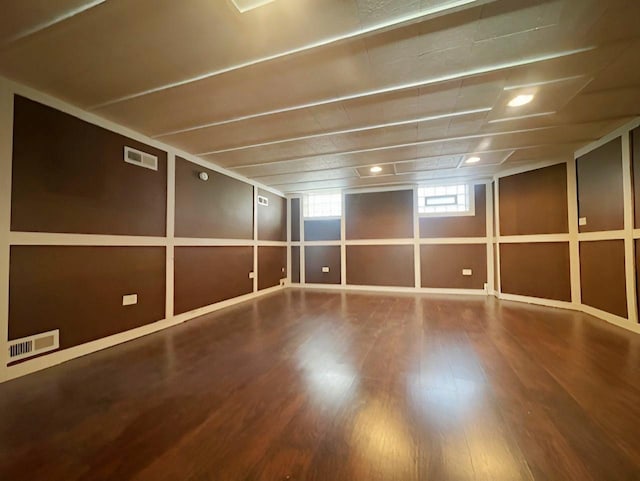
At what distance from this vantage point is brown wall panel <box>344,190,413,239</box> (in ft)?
19.8

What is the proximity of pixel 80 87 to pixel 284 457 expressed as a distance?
3.17 m

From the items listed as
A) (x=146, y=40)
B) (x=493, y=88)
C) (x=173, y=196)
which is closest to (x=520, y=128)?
(x=493, y=88)

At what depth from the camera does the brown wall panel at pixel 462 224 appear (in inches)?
218

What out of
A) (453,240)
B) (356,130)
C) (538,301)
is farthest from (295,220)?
(538,301)

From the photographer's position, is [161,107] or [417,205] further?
[417,205]

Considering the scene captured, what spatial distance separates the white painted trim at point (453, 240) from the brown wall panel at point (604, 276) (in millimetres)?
1651

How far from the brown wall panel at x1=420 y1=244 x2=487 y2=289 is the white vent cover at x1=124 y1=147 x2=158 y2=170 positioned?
17.3 feet

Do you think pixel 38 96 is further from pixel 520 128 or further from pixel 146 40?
pixel 520 128

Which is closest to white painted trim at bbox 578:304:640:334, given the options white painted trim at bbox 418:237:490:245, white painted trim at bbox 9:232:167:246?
white painted trim at bbox 418:237:490:245

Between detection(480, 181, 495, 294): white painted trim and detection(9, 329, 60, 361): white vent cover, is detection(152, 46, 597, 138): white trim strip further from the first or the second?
detection(480, 181, 495, 294): white painted trim

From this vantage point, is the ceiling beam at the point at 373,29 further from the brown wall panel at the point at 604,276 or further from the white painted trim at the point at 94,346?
the brown wall panel at the point at 604,276

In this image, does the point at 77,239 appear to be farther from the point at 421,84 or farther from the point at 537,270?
the point at 537,270

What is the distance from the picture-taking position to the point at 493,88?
227cm

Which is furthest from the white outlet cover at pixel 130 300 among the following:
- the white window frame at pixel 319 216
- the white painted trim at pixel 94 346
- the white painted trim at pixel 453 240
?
the white painted trim at pixel 453 240
